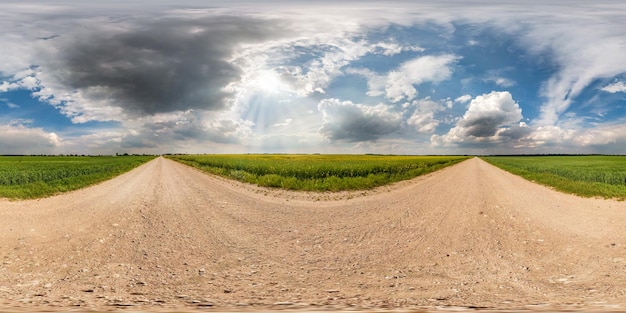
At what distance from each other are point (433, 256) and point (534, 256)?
1.10 metres

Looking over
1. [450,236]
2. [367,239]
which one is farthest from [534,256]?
[367,239]

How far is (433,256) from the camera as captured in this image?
4.18 meters

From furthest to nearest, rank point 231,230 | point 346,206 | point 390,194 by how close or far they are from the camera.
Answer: point 390,194 < point 346,206 < point 231,230

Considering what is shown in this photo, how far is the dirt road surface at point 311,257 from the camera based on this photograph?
2723 millimetres

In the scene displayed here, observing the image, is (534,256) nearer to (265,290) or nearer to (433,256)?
(433,256)

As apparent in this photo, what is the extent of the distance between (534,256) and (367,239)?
1895mm

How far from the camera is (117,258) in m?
4.01

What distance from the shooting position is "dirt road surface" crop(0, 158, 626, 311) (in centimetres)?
272

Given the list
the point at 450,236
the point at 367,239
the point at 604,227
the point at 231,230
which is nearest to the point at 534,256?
the point at 450,236

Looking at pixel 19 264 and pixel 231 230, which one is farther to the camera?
pixel 231 230

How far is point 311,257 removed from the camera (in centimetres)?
419

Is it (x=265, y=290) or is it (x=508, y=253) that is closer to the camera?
(x=265, y=290)

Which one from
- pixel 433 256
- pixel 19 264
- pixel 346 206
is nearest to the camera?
pixel 19 264

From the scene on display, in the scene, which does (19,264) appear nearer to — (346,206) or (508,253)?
(508,253)
